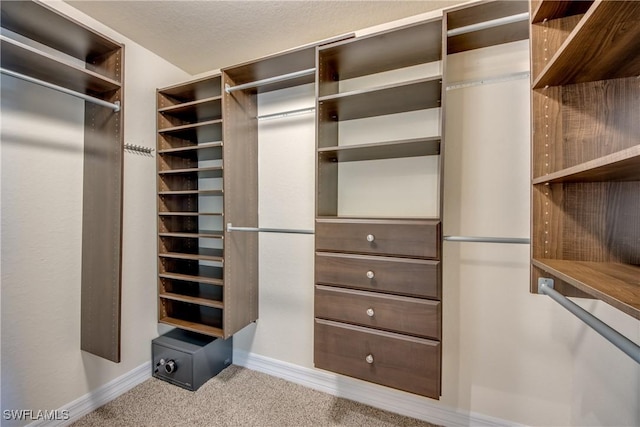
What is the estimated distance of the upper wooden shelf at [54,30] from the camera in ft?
4.32

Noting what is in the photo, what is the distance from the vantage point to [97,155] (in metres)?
1.69

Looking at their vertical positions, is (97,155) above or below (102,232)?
above

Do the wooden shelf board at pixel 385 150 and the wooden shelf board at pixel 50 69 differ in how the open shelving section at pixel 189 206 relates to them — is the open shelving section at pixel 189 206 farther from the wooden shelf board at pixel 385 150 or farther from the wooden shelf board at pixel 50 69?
the wooden shelf board at pixel 385 150

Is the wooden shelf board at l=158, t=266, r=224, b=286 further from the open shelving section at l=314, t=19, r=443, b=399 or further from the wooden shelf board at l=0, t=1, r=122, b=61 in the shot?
the wooden shelf board at l=0, t=1, r=122, b=61

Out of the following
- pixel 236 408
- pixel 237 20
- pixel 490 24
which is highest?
pixel 237 20

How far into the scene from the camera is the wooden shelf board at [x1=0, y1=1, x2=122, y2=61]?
51.9 inches

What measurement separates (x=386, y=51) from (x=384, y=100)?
27 centimetres

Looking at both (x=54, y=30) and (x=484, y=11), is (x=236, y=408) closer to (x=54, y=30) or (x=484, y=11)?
(x=54, y=30)

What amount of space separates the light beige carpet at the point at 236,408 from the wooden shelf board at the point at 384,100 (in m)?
1.84

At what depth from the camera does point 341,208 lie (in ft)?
6.12

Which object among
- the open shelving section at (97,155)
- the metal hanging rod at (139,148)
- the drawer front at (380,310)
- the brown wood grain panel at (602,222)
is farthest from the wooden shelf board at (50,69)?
the brown wood grain panel at (602,222)

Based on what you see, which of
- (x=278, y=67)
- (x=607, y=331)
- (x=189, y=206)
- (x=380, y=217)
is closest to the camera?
(x=607, y=331)

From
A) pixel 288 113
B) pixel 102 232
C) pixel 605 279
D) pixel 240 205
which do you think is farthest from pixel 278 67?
pixel 605 279

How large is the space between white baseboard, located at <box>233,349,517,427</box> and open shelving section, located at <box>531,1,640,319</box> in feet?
3.37
